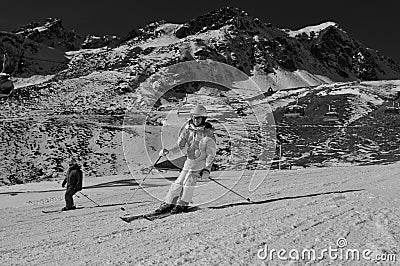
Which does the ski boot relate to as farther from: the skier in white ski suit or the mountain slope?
the mountain slope

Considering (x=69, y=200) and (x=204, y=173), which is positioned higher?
(x=204, y=173)

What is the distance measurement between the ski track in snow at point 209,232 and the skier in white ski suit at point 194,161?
24.4 inches

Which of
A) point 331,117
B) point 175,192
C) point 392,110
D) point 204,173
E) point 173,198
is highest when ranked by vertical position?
point 392,110

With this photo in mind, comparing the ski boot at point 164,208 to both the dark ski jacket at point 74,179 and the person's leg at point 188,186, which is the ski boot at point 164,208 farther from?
the dark ski jacket at point 74,179

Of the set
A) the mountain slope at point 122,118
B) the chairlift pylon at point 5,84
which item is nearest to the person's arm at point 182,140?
the mountain slope at point 122,118

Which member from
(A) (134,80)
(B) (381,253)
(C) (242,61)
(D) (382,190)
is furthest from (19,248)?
(C) (242,61)

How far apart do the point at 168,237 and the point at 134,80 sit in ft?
355

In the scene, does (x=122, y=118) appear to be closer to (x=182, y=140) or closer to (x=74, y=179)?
(x=74, y=179)

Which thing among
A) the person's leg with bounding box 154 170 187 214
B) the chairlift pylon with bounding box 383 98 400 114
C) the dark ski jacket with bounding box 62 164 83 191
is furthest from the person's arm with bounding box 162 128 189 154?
the chairlift pylon with bounding box 383 98 400 114

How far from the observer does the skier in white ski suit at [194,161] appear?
9.70 metres

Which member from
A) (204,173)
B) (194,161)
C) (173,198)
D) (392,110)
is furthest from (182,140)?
(392,110)

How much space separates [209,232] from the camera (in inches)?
274

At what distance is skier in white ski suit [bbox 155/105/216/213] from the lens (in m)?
9.70

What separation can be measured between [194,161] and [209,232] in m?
2.98
